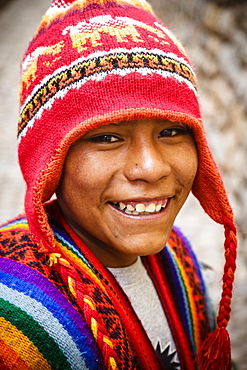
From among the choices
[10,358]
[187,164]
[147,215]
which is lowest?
[10,358]

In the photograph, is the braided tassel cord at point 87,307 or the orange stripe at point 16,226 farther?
the orange stripe at point 16,226

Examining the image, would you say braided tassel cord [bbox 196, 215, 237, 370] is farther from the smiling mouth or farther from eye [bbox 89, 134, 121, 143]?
eye [bbox 89, 134, 121, 143]

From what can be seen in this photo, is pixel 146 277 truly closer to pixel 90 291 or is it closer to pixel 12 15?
pixel 90 291

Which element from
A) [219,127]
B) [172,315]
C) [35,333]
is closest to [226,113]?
[219,127]

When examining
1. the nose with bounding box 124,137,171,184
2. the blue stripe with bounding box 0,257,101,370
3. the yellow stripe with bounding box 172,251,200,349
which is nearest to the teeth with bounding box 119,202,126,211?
the nose with bounding box 124,137,171,184

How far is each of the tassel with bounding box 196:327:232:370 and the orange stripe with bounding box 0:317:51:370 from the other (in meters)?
0.72

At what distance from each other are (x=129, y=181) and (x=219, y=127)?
Result: 4.13 m

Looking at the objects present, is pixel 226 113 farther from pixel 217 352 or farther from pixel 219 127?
pixel 217 352

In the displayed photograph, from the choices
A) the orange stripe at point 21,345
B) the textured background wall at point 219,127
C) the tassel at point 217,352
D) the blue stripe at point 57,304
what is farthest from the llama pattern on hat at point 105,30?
the textured background wall at point 219,127

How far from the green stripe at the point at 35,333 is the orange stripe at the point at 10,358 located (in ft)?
0.19

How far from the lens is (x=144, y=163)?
4.42 feet

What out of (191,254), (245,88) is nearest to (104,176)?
(191,254)

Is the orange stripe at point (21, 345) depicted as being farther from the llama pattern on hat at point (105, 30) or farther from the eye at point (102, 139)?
the llama pattern on hat at point (105, 30)

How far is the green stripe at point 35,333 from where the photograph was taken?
124 cm
